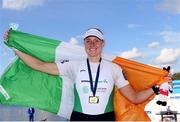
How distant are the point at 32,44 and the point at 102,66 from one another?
52.3 inches

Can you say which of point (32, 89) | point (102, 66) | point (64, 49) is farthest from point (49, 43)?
point (102, 66)

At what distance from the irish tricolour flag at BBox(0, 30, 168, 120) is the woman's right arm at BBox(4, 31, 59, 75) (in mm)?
166

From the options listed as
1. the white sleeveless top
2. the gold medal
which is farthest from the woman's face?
the gold medal

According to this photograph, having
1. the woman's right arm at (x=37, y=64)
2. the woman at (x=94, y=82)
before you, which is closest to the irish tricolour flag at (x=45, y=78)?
the woman's right arm at (x=37, y=64)

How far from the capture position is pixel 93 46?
5.21 metres

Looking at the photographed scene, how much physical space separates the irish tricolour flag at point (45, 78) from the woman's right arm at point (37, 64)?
166mm

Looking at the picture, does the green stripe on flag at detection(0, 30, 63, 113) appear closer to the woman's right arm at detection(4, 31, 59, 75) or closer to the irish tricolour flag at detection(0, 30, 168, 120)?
the irish tricolour flag at detection(0, 30, 168, 120)

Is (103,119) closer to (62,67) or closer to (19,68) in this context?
(62,67)

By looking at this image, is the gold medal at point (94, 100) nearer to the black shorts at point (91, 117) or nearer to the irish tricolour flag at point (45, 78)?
the black shorts at point (91, 117)

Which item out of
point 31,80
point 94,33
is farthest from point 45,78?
point 94,33

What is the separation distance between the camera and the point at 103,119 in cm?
522

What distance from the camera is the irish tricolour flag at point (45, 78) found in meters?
5.96

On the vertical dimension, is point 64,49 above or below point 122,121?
above

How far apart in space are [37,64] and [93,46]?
910 millimetres
